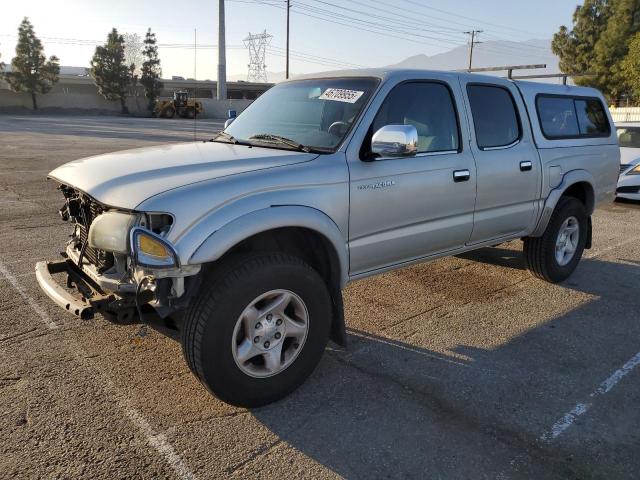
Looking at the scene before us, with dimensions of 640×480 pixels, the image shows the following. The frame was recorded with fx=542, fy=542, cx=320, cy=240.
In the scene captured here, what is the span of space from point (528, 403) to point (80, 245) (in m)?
3.00

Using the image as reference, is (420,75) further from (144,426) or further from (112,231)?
(144,426)

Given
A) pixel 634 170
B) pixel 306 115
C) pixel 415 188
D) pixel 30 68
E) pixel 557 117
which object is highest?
pixel 30 68

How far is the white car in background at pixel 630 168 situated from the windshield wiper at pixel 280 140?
27.8 ft

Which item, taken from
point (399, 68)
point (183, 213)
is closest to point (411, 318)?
point (399, 68)

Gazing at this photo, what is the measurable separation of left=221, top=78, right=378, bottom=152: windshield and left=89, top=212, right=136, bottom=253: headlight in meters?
1.29

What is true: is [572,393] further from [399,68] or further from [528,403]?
[399,68]

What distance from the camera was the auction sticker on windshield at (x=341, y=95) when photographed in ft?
12.5

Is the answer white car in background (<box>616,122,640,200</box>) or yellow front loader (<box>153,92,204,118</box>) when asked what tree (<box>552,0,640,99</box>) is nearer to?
white car in background (<box>616,122,640,200</box>)

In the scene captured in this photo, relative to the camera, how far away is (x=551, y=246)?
5.33m

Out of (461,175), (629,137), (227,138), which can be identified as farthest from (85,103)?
(461,175)

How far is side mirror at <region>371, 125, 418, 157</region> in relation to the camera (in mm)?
3270

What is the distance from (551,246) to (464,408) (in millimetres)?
2721

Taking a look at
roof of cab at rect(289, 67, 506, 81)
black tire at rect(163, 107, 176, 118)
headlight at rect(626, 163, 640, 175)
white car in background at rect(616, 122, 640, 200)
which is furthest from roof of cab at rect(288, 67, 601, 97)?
black tire at rect(163, 107, 176, 118)

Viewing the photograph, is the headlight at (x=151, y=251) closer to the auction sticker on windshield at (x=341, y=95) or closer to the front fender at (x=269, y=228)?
the front fender at (x=269, y=228)
